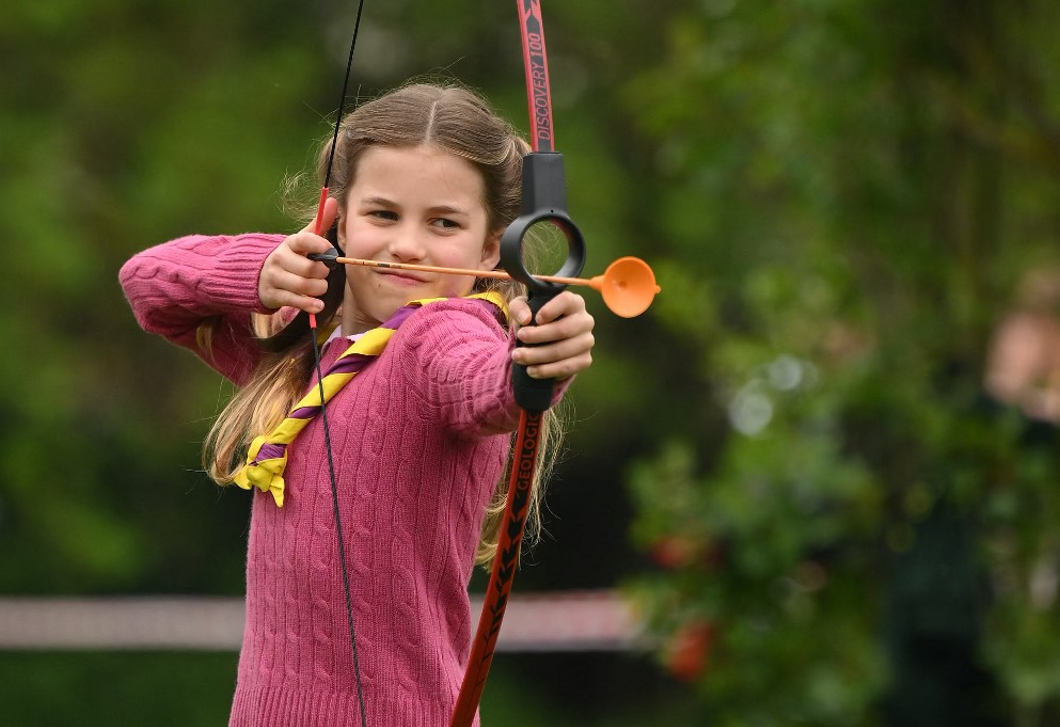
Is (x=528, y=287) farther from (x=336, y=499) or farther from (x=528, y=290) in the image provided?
(x=336, y=499)

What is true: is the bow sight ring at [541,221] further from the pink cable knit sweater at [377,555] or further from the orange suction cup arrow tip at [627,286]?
the pink cable knit sweater at [377,555]

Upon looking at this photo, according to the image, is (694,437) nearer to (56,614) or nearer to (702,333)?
(56,614)

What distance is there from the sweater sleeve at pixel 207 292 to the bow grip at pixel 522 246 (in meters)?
0.59

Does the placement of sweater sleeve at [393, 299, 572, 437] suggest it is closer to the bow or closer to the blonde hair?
the bow

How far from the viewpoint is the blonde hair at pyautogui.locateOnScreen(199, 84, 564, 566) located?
2.19 m

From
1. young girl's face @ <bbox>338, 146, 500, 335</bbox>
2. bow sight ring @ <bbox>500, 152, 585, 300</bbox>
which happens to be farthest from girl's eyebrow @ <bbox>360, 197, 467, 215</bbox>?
bow sight ring @ <bbox>500, 152, 585, 300</bbox>

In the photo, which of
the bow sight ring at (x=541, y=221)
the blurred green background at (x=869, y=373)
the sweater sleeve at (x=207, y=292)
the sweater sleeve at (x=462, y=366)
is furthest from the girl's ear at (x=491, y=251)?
the blurred green background at (x=869, y=373)

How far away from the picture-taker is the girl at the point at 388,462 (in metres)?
2.11

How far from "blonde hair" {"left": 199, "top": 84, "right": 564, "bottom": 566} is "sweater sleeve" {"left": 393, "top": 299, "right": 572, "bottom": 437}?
170 mm

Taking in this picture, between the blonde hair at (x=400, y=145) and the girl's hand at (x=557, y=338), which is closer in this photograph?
the girl's hand at (x=557, y=338)

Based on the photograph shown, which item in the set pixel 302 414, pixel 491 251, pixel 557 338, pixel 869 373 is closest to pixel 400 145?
pixel 491 251

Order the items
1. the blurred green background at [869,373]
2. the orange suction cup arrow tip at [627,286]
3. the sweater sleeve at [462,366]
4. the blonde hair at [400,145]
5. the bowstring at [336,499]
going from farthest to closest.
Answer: the blurred green background at [869,373] < the blonde hair at [400,145] < the bowstring at [336,499] < the sweater sleeve at [462,366] < the orange suction cup arrow tip at [627,286]

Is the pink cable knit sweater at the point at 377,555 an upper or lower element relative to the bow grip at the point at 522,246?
lower

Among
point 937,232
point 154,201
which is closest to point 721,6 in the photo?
point 937,232
